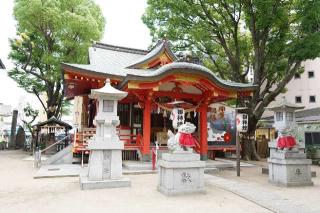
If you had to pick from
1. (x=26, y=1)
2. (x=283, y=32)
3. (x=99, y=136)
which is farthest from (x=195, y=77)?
(x=26, y=1)

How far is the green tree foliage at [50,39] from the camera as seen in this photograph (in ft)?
73.7

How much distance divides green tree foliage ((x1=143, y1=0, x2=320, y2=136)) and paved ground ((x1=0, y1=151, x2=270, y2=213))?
11.1m

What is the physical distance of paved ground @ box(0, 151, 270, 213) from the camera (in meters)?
6.66

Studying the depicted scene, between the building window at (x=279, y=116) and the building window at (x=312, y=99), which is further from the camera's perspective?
the building window at (x=312, y=99)

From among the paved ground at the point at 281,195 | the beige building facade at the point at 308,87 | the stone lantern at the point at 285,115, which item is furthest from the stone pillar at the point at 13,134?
the beige building facade at the point at 308,87

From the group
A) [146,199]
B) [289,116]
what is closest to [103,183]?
[146,199]

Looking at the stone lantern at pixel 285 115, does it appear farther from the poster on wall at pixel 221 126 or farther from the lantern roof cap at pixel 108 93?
the poster on wall at pixel 221 126

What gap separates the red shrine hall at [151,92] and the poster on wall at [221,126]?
790 mm

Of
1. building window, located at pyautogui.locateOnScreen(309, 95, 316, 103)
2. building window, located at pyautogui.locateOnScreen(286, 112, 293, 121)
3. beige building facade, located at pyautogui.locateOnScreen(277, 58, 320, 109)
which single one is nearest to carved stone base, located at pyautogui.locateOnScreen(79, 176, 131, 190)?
building window, located at pyautogui.locateOnScreen(286, 112, 293, 121)

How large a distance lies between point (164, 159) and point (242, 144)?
40.7 ft

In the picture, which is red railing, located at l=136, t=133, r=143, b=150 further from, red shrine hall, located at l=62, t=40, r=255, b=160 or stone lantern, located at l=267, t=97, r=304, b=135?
stone lantern, located at l=267, t=97, r=304, b=135

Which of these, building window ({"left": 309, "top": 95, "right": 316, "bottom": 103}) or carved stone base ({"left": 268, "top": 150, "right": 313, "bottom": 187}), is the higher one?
building window ({"left": 309, "top": 95, "right": 316, "bottom": 103})

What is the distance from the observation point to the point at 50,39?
24.0 m

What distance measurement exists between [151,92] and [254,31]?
8625mm
